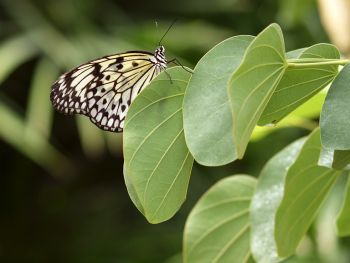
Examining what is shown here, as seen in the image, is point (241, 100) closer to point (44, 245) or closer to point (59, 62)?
point (59, 62)

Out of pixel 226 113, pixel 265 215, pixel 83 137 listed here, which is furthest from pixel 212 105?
pixel 83 137

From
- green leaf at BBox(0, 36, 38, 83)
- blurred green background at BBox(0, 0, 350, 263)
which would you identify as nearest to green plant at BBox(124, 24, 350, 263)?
blurred green background at BBox(0, 0, 350, 263)

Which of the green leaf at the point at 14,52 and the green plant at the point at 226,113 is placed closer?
the green plant at the point at 226,113

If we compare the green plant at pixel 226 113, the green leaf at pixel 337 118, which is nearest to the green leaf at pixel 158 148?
the green plant at pixel 226 113

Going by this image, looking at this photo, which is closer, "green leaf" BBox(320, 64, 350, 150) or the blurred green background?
"green leaf" BBox(320, 64, 350, 150)

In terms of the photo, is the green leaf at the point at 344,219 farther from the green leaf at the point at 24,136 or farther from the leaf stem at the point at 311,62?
the green leaf at the point at 24,136

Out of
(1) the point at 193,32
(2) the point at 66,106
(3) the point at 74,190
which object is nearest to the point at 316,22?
(1) the point at 193,32

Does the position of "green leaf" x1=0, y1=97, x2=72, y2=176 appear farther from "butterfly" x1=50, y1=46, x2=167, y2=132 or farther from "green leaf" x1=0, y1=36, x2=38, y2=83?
"butterfly" x1=50, y1=46, x2=167, y2=132
